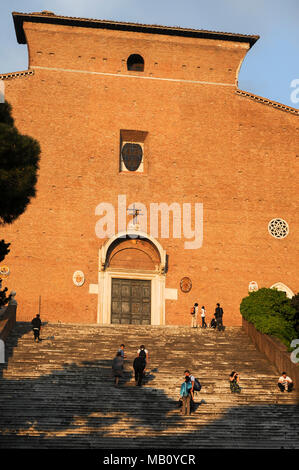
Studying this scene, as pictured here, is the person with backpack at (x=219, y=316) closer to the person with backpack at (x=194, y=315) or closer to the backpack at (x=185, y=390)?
the person with backpack at (x=194, y=315)

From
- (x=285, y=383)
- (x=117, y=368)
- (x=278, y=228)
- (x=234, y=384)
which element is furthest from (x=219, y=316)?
(x=117, y=368)

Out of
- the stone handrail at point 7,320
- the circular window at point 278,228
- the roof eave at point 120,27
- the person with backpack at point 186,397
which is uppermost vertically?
the roof eave at point 120,27

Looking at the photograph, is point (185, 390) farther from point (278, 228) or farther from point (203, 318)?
point (278, 228)

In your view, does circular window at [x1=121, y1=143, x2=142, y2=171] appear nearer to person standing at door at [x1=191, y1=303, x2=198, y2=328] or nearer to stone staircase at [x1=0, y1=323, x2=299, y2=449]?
person standing at door at [x1=191, y1=303, x2=198, y2=328]

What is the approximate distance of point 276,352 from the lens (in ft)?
69.5

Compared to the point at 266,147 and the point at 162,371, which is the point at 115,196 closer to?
the point at 266,147

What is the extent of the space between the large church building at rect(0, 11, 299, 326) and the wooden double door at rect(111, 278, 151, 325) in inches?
1.6

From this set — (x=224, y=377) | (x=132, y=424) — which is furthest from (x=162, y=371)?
(x=132, y=424)

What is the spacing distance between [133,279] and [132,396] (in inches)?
389

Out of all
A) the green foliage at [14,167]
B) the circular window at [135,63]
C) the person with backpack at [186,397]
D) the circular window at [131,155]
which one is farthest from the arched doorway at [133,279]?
the green foliage at [14,167]

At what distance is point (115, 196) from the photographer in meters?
28.1

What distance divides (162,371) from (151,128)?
11842mm

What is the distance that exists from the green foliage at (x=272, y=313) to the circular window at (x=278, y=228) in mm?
4537

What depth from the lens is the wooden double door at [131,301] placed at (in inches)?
1080
